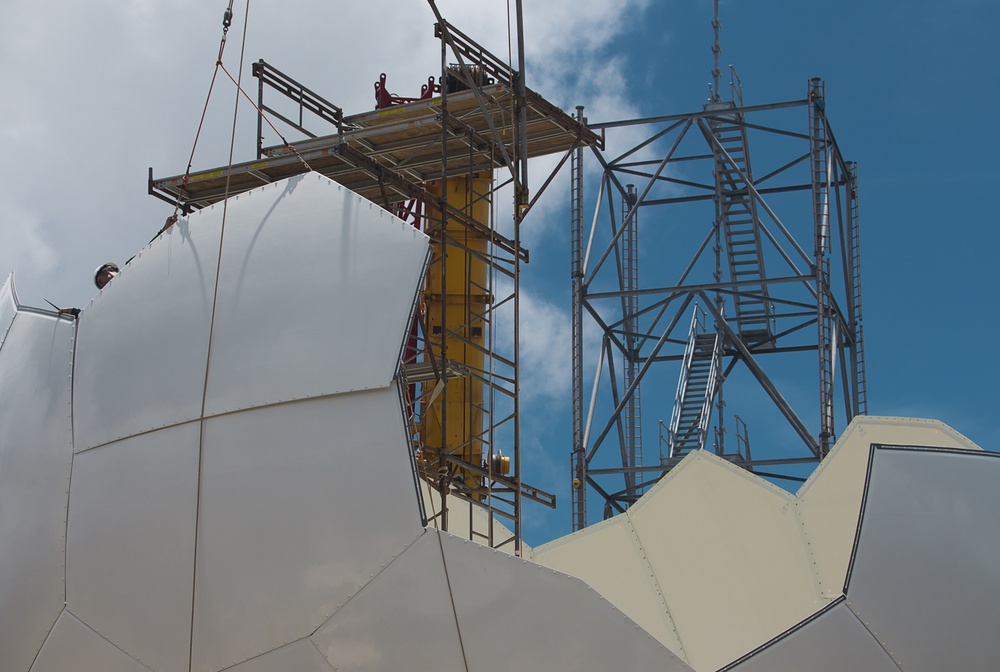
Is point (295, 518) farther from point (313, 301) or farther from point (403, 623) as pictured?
point (313, 301)

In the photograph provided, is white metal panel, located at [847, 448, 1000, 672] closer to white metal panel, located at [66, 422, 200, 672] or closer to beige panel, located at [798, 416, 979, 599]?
beige panel, located at [798, 416, 979, 599]

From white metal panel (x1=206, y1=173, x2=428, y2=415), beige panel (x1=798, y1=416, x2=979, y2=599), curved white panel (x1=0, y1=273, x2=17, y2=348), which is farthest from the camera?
beige panel (x1=798, y1=416, x2=979, y2=599)

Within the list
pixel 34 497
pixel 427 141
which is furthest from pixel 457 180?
pixel 34 497

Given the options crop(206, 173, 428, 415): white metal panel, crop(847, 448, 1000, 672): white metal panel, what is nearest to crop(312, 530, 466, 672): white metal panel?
crop(206, 173, 428, 415): white metal panel

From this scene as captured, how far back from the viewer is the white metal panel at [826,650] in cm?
1334

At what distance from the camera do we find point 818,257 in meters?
25.2

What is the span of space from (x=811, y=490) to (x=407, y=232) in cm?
742

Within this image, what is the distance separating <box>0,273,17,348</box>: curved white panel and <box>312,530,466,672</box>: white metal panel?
6524 mm

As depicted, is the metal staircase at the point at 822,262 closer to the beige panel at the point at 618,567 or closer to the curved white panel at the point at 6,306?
the beige panel at the point at 618,567

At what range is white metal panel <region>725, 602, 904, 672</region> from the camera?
13.3 m

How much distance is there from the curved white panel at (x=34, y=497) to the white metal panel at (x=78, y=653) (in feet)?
0.48

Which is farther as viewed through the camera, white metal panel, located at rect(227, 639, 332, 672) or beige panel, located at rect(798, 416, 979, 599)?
beige panel, located at rect(798, 416, 979, 599)

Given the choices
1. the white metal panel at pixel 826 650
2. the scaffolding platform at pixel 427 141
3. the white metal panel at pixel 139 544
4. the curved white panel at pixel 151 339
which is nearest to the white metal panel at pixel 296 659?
the white metal panel at pixel 139 544

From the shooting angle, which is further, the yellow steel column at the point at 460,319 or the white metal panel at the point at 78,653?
the yellow steel column at the point at 460,319
